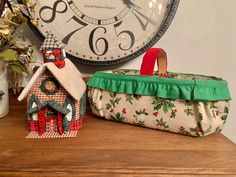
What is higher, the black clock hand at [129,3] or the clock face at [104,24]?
the black clock hand at [129,3]

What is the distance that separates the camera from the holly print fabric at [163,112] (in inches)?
21.1

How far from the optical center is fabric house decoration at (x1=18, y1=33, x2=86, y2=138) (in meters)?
0.56

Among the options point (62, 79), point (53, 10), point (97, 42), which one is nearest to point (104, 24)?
point (97, 42)

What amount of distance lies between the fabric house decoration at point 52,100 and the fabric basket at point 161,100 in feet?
0.30

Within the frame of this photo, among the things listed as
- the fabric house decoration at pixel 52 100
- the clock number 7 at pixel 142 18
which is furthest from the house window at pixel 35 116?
the clock number 7 at pixel 142 18

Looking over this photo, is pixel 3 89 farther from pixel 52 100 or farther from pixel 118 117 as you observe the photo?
pixel 118 117

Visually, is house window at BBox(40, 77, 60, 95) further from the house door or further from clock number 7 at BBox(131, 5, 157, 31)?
clock number 7 at BBox(131, 5, 157, 31)

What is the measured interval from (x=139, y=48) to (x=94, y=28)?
163 millimetres

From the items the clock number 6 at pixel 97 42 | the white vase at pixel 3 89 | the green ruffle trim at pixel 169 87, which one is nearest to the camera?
the green ruffle trim at pixel 169 87

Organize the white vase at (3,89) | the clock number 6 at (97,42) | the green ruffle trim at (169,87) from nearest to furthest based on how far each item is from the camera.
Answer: the green ruffle trim at (169,87) → the white vase at (3,89) → the clock number 6 at (97,42)

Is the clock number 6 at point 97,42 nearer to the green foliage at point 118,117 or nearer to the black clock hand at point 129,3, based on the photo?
the black clock hand at point 129,3

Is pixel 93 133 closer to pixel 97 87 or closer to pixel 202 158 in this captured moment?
pixel 97 87

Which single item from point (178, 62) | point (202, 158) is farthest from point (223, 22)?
point (202, 158)

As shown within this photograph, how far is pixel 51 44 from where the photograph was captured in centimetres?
57
